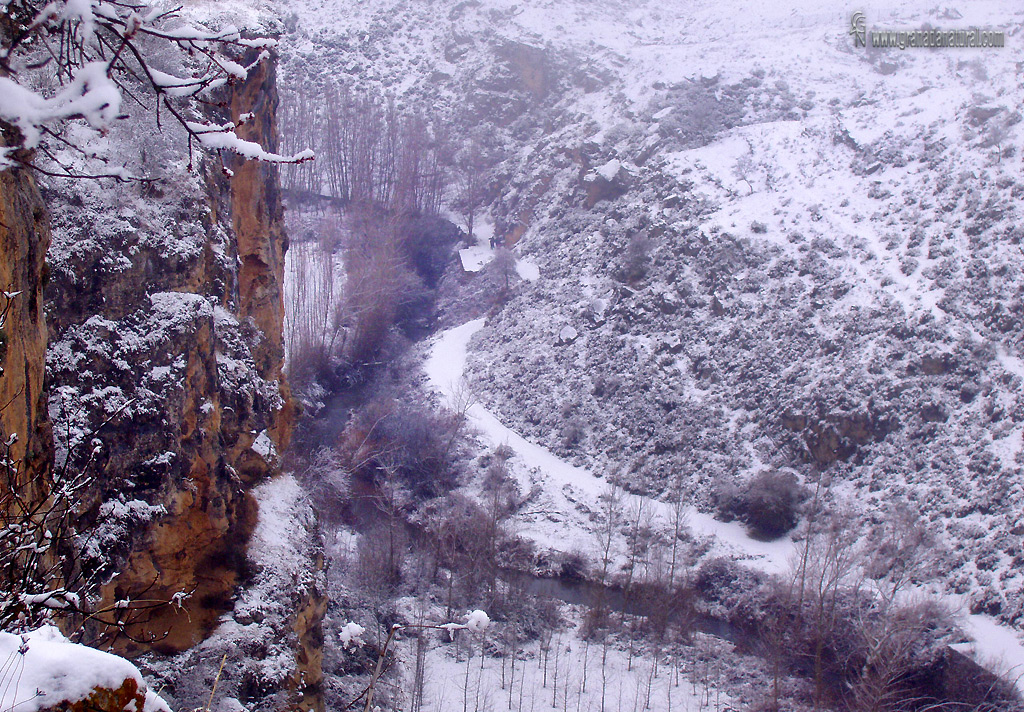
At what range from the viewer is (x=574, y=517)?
2375cm

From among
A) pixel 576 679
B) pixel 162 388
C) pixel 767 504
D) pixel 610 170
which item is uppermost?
pixel 610 170

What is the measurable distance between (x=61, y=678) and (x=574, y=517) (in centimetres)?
2201

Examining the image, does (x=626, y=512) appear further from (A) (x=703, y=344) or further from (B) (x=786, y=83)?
(B) (x=786, y=83)

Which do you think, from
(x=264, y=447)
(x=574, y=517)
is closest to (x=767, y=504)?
(x=574, y=517)

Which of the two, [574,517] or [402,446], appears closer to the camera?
[574,517]

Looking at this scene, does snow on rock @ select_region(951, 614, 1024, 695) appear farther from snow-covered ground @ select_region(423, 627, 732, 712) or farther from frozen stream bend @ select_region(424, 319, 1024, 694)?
snow-covered ground @ select_region(423, 627, 732, 712)

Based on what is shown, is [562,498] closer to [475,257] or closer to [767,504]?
[767,504]

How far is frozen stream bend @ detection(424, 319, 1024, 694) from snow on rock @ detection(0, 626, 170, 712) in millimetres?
17506

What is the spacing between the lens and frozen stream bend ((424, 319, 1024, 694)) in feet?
52.5

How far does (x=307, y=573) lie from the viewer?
40.4 feet

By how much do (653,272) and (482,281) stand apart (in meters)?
8.65

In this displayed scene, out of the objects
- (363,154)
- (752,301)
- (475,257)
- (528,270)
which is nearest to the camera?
(752,301)

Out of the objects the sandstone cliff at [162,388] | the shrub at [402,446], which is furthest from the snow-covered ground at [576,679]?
the shrub at [402,446]

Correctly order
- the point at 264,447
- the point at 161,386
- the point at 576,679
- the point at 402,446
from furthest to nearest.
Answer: the point at 402,446
the point at 576,679
the point at 264,447
the point at 161,386
